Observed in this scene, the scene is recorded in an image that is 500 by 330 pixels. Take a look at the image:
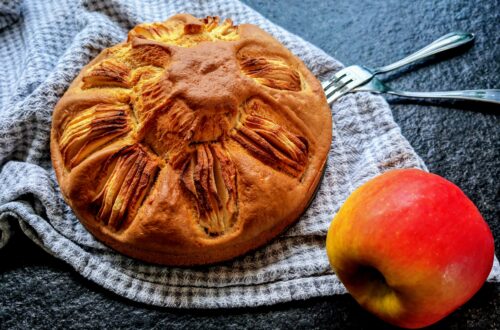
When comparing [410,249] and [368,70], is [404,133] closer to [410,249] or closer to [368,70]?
[368,70]

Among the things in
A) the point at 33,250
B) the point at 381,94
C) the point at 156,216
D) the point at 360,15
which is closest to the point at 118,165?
the point at 156,216

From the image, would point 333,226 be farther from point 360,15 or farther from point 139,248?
point 360,15

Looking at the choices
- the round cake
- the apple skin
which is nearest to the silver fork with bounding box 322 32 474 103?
the round cake

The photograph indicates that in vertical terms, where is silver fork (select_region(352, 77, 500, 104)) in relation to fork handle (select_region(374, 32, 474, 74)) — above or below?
below

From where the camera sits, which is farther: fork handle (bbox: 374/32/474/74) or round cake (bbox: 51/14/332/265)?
fork handle (bbox: 374/32/474/74)

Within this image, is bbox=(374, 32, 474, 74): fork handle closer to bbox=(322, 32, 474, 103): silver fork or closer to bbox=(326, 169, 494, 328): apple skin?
bbox=(322, 32, 474, 103): silver fork

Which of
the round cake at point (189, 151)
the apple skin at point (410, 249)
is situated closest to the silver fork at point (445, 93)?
the round cake at point (189, 151)

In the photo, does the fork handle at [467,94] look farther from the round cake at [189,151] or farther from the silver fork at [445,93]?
the round cake at [189,151]
